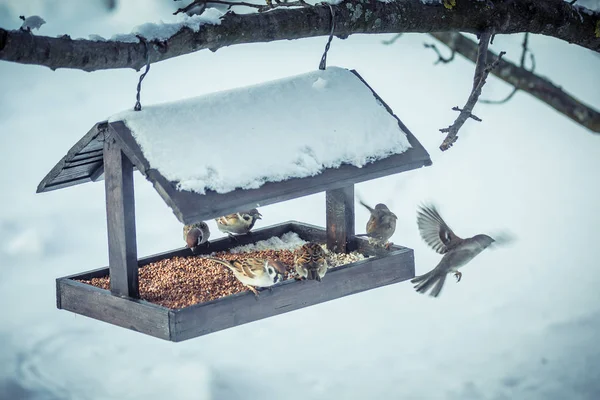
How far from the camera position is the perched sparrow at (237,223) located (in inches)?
182

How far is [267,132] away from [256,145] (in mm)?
98

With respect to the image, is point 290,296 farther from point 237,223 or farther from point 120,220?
point 237,223

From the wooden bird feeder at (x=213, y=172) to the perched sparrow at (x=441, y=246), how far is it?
186 mm

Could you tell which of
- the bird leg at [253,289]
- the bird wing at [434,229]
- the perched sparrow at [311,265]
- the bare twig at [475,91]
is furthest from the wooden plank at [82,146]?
the bird wing at [434,229]

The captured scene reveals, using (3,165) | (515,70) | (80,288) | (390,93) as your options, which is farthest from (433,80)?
(80,288)

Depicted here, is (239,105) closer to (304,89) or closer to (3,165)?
(304,89)

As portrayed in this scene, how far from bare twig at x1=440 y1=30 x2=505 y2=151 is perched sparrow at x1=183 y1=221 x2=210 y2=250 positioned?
1267 millimetres

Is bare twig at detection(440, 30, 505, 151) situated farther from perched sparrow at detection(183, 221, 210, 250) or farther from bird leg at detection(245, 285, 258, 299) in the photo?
perched sparrow at detection(183, 221, 210, 250)

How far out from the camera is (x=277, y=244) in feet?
15.8

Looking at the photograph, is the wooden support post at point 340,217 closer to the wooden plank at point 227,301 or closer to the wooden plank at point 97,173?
the wooden plank at point 227,301

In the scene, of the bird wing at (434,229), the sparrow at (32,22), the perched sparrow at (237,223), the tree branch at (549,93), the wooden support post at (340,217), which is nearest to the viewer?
the sparrow at (32,22)

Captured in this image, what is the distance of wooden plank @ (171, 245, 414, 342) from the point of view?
11.7 ft

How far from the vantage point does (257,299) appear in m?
3.75

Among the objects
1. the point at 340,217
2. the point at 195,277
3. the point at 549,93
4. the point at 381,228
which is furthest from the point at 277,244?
the point at 549,93
